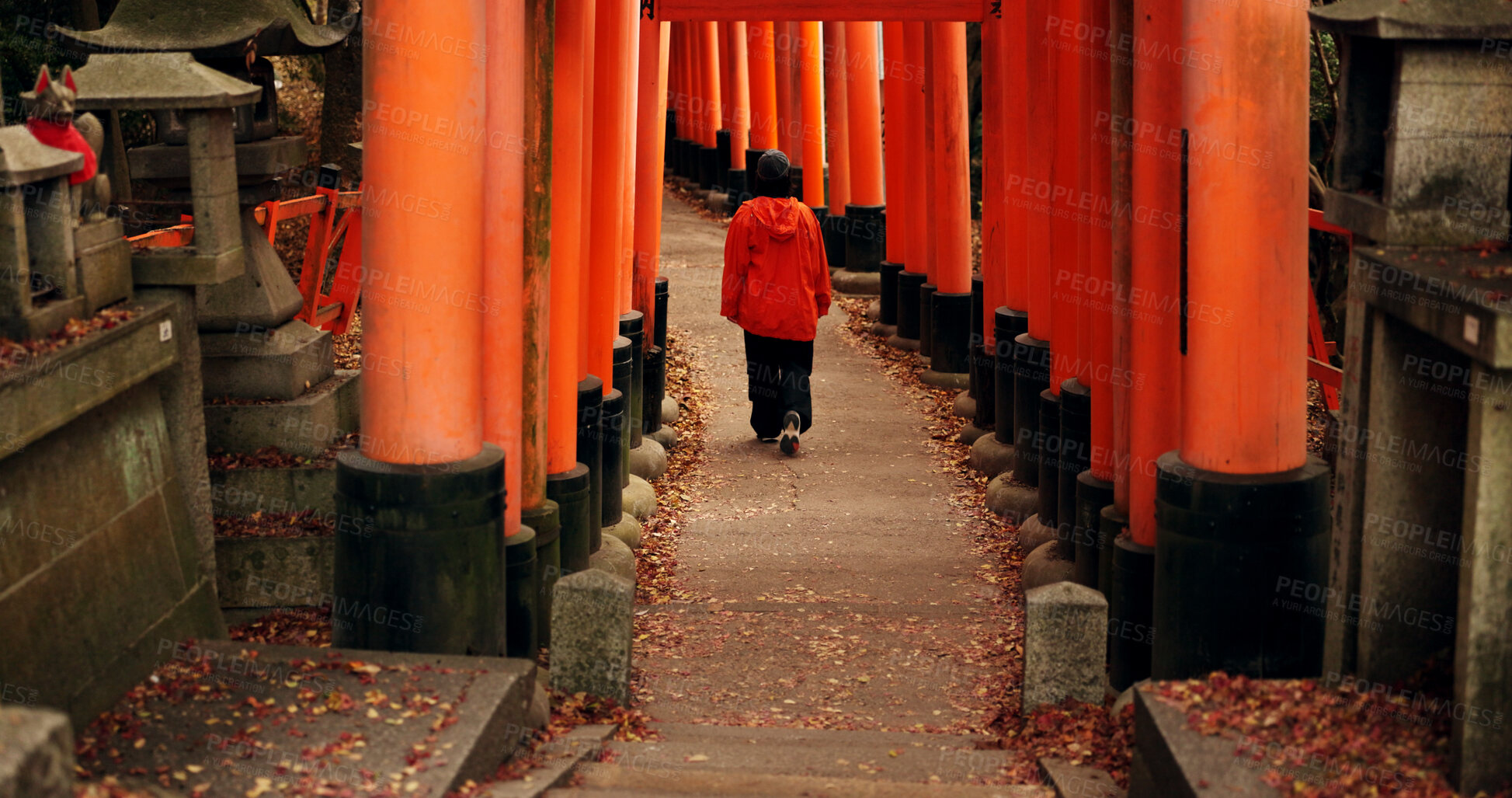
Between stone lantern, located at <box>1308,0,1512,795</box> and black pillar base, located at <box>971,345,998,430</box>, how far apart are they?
18.6ft

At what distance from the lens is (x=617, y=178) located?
8.55m

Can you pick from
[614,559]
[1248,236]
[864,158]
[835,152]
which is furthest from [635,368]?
[835,152]

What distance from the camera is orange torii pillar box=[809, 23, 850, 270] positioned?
17156 mm

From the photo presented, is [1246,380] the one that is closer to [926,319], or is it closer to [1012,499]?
[1012,499]

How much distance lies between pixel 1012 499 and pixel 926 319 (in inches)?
172

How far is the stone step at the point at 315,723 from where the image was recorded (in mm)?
4289

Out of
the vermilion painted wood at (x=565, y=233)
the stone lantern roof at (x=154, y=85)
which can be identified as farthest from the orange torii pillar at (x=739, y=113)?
the stone lantern roof at (x=154, y=85)

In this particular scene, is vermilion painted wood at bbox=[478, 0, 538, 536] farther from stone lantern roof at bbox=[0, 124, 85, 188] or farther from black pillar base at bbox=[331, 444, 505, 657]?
stone lantern roof at bbox=[0, 124, 85, 188]

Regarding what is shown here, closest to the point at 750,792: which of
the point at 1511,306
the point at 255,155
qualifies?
the point at 1511,306

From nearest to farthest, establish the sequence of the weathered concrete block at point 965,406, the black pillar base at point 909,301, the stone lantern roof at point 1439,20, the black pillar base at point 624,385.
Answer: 1. the stone lantern roof at point 1439,20
2. the black pillar base at point 624,385
3. the weathered concrete block at point 965,406
4. the black pillar base at point 909,301

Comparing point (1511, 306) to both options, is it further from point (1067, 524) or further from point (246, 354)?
point (246, 354)

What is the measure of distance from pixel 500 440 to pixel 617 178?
2.90m

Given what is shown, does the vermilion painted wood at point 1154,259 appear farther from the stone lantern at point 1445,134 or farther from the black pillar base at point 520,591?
the black pillar base at point 520,591

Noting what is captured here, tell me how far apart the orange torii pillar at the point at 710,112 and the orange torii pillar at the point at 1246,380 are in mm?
20355
